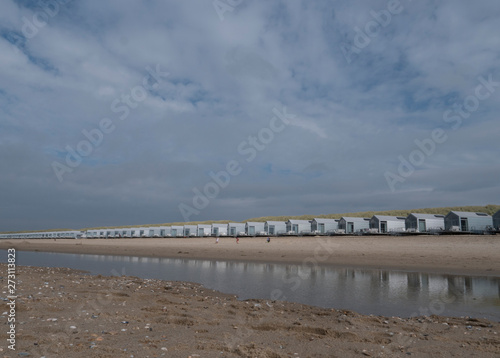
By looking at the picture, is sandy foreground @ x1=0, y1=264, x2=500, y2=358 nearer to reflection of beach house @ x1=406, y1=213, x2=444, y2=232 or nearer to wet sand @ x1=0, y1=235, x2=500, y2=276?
wet sand @ x1=0, y1=235, x2=500, y2=276

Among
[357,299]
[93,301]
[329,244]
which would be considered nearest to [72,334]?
[93,301]

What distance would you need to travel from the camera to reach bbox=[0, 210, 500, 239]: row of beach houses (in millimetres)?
52781

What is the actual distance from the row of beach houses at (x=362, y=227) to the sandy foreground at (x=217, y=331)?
4715cm

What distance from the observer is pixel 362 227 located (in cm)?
6656

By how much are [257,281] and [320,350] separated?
45.2 ft

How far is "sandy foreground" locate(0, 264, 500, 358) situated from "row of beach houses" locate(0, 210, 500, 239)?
155 feet

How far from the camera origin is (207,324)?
8.42 meters

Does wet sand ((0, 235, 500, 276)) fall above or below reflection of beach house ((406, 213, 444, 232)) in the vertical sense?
below

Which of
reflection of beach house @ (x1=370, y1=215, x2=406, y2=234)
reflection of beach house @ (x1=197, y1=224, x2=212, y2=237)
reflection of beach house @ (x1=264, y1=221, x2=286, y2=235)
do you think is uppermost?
reflection of beach house @ (x1=370, y1=215, x2=406, y2=234)

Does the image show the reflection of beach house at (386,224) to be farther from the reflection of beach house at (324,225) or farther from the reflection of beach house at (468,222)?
the reflection of beach house at (324,225)

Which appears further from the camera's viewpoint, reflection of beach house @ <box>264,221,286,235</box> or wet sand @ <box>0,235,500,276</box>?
reflection of beach house @ <box>264,221,286,235</box>

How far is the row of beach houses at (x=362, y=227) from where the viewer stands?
52.8 metres

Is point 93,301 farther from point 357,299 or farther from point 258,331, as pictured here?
point 357,299

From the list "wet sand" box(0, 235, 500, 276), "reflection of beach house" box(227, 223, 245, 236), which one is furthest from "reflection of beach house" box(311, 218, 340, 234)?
"wet sand" box(0, 235, 500, 276)
